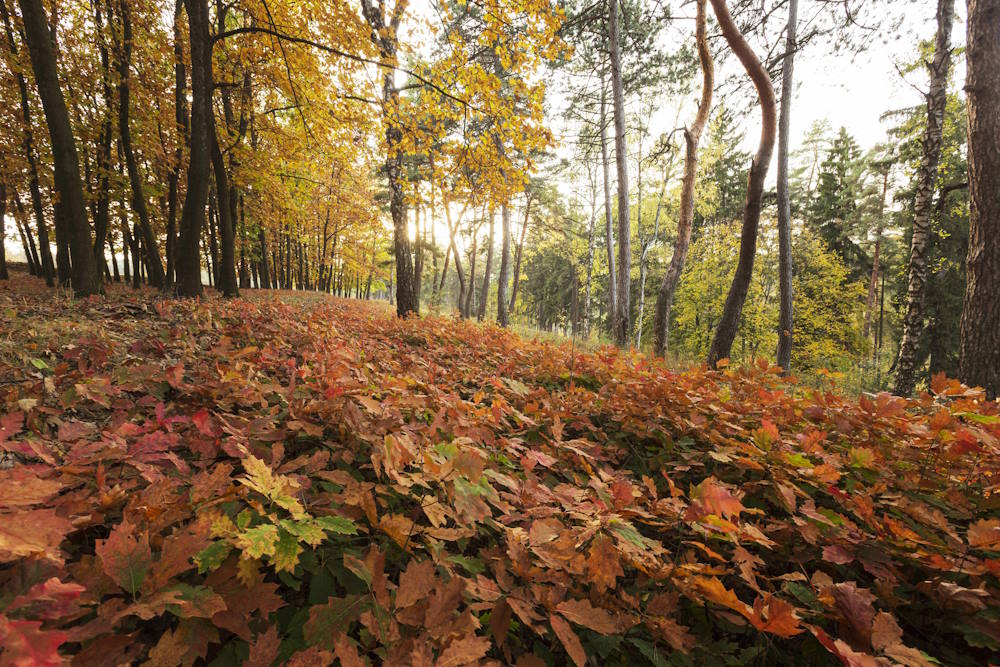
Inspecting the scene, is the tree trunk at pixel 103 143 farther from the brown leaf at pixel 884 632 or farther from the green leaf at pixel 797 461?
the brown leaf at pixel 884 632

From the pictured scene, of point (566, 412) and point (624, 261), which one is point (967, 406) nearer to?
point (566, 412)

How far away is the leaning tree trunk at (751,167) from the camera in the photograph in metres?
5.19

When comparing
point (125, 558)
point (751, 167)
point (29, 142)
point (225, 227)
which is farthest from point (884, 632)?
point (29, 142)

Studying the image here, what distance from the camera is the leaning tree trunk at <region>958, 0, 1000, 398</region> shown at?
4328mm

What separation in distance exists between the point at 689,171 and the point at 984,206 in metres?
5.00

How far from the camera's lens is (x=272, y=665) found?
0.94 meters

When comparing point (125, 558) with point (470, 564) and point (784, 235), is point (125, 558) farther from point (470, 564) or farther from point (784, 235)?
point (784, 235)

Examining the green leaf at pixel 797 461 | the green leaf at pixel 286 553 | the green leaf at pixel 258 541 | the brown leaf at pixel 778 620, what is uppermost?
the green leaf at pixel 258 541

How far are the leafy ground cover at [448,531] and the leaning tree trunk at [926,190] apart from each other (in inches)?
279

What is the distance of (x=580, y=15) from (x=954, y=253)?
22.7 metres

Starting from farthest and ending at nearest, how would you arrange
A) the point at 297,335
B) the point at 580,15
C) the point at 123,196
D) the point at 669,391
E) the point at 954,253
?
the point at 954,253 < the point at 123,196 < the point at 580,15 < the point at 297,335 < the point at 669,391

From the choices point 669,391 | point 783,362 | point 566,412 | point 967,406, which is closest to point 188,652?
point 566,412

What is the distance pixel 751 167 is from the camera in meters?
5.73

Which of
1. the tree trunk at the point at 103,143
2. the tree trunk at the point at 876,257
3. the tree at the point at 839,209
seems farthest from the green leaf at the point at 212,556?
the tree trunk at the point at 876,257
